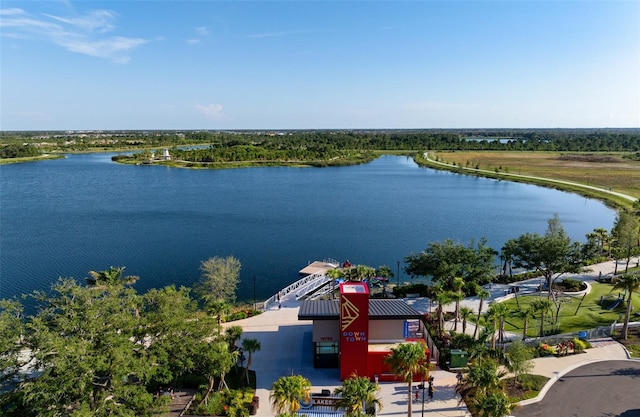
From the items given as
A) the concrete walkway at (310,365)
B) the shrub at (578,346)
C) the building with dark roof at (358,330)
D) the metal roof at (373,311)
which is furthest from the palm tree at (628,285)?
the metal roof at (373,311)

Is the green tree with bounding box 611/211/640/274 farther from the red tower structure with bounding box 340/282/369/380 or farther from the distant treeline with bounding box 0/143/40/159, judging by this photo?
the distant treeline with bounding box 0/143/40/159

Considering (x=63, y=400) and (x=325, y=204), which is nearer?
(x=63, y=400)

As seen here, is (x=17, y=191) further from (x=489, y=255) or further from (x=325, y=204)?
(x=489, y=255)

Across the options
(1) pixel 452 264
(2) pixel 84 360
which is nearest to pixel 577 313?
(1) pixel 452 264

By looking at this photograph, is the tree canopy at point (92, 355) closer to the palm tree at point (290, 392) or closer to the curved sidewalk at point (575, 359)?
the palm tree at point (290, 392)

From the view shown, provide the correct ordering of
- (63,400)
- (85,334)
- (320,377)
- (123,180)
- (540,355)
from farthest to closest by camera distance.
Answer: (123,180), (540,355), (320,377), (85,334), (63,400)

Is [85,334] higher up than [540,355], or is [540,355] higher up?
[85,334]

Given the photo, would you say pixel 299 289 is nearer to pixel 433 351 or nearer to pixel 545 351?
pixel 433 351

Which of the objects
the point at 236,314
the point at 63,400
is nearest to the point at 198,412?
the point at 63,400
